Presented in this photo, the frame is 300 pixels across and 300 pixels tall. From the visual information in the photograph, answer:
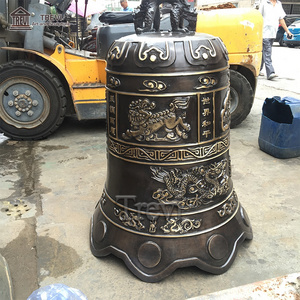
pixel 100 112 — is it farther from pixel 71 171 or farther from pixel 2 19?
pixel 2 19

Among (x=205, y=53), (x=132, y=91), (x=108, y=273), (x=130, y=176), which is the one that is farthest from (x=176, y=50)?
(x=108, y=273)

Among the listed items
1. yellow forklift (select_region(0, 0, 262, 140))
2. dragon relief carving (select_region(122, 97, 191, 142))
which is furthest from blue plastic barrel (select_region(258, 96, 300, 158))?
dragon relief carving (select_region(122, 97, 191, 142))

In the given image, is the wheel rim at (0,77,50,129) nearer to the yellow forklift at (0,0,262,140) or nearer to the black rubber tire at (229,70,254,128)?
the yellow forklift at (0,0,262,140)

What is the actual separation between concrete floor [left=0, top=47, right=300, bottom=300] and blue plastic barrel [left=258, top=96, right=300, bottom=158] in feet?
0.40

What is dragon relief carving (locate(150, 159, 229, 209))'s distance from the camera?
2172 millimetres

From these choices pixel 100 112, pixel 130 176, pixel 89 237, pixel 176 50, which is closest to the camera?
pixel 176 50

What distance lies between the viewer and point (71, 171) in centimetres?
392

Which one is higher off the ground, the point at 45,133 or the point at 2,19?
the point at 2,19

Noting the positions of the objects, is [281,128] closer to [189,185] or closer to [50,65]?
[189,185]

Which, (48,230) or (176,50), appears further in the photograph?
(48,230)

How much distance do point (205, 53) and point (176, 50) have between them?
0.18 m

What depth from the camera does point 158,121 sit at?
6.81ft

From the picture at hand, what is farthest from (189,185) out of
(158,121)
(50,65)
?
(50,65)

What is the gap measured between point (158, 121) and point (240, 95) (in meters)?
3.35
